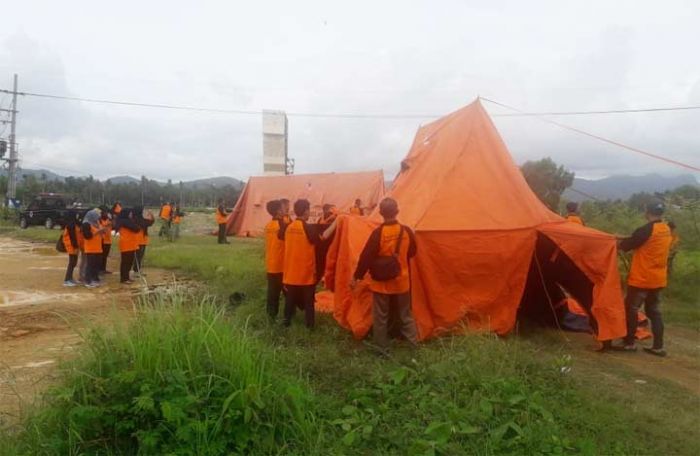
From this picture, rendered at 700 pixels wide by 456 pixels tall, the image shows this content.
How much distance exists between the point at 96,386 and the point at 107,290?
6.37 m

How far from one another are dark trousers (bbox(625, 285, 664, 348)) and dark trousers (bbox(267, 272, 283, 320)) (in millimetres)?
4100

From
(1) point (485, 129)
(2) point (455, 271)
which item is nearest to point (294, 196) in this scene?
(1) point (485, 129)

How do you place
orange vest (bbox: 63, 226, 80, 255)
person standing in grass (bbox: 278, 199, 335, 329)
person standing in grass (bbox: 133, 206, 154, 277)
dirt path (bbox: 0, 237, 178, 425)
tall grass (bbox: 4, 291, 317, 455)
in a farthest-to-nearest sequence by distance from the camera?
person standing in grass (bbox: 133, 206, 154, 277) → orange vest (bbox: 63, 226, 80, 255) → person standing in grass (bbox: 278, 199, 335, 329) → dirt path (bbox: 0, 237, 178, 425) → tall grass (bbox: 4, 291, 317, 455)

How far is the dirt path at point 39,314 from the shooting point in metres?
4.41

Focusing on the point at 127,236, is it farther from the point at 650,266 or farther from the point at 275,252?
the point at 650,266

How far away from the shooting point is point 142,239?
10398 mm

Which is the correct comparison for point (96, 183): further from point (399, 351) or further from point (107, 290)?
point (399, 351)

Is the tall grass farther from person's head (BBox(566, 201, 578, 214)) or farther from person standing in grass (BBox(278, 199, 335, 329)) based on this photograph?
person's head (BBox(566, 201, 578, 214))

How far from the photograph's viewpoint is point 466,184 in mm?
6766

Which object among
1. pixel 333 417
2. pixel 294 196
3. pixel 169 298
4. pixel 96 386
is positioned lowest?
pixel 333 417

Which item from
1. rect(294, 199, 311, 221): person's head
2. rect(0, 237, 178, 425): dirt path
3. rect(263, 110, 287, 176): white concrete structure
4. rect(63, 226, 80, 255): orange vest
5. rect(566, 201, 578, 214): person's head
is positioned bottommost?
rect(0, 237, 178, 425): dirt path

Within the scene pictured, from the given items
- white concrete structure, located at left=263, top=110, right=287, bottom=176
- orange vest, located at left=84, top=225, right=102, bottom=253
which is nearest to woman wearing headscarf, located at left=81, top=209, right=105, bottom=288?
orange vest, located at left=84, top=225, right=102, bottom=253

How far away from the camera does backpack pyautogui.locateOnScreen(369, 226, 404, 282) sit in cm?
521

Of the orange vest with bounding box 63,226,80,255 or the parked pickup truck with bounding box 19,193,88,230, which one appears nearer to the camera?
the orange vest with bounding box 63,226,80,255
